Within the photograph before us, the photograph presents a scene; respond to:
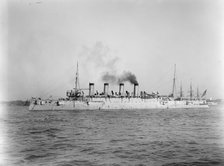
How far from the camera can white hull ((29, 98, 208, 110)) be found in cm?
5219

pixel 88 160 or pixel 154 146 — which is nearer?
pixel 88 160

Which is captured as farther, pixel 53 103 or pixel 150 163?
pixel 53 103

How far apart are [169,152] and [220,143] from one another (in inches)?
155

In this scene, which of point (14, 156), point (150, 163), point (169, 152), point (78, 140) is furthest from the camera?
point (78, 140)

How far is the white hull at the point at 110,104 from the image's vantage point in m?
52.2

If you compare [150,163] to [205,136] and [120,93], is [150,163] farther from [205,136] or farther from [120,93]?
[120,93]

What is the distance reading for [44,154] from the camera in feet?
38.7

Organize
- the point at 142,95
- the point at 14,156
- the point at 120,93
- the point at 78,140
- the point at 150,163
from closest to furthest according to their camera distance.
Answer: the point at 150,163, the point at 14,156, the point at 78,140, the point at 120,93, the point at 142,95

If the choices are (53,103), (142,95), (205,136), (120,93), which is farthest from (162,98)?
(205,136)

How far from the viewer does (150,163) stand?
10414mm

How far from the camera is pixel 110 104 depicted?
188 feet

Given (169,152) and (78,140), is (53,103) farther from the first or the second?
(169,152)

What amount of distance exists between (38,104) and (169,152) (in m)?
42.9

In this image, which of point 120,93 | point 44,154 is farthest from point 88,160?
point 120,93
